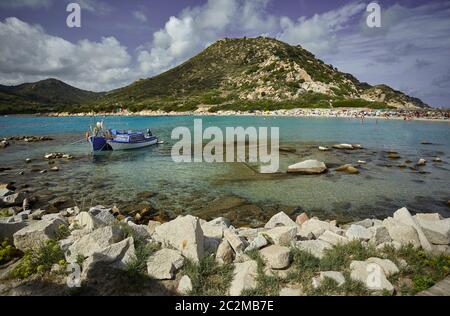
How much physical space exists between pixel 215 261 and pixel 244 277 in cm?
99

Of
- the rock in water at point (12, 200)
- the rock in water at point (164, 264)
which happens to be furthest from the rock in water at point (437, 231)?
the rock in water at point (12, 200)

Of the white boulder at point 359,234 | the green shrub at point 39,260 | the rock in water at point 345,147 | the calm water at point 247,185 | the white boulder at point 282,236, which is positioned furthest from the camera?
the rock in water at point 345,147

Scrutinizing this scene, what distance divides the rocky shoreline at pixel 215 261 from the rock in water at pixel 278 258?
0.08ft

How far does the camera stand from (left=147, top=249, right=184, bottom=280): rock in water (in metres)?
6.34

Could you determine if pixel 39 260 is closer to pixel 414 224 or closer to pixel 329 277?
pixel 329 277

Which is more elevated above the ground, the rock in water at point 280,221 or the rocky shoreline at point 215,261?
the rocky shoreline at point 215,261

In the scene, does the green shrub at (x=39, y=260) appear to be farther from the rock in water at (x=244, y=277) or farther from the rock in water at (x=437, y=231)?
the rock in water at (x=437, y=231)

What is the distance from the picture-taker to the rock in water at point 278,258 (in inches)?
261

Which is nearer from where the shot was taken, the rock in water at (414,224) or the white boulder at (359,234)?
the rock in water at (414,224)

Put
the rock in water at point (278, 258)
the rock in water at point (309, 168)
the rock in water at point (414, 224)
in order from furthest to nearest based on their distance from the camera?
the rock in water at point (309, 168) < the rock in water at point (414, 224) < the rock in water at point (278, 258)

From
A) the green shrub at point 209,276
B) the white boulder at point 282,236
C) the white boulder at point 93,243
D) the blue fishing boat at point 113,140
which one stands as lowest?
the green shrub at point 209,276

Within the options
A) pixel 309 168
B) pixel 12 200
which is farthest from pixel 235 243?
pixel 309 168

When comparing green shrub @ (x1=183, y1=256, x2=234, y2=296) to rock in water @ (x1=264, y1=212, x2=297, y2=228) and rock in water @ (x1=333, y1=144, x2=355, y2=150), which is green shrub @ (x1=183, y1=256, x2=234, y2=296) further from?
rock in water @ (x1=333, y1=144, x2=355, y2=150)

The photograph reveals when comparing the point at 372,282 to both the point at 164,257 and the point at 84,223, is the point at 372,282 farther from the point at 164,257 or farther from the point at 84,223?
the point at 84,223
